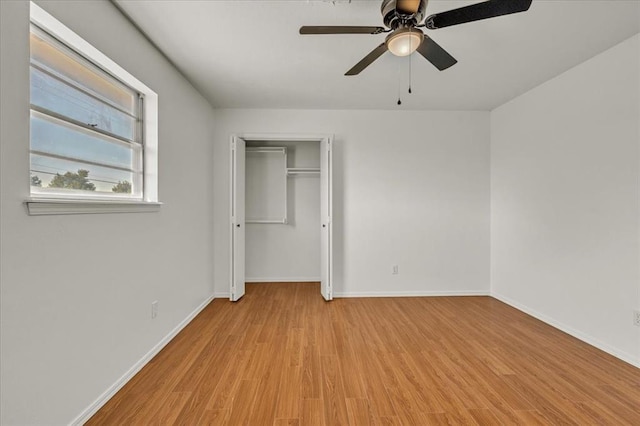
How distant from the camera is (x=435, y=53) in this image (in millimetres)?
1792

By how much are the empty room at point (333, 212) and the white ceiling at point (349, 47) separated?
0.02 meters

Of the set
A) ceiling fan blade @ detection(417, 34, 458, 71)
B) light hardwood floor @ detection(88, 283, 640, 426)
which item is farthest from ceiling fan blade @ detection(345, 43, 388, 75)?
light hardwood floor @ detection(88, 283, 640, 426)

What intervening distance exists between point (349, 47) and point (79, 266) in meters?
2.39

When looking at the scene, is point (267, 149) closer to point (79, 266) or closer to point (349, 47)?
point (349, 47)

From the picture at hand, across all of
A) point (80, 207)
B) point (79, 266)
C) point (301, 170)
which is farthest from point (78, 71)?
point (301, 170)

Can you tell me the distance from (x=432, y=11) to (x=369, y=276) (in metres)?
2.96

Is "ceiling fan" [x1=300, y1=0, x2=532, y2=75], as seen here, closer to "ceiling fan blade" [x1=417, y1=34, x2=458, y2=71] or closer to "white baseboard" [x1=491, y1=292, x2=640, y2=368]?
"ceiling fan blade" [x1=417, y1=34, x2=458, y2=71]

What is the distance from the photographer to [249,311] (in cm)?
327

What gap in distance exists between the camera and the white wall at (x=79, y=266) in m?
1.19

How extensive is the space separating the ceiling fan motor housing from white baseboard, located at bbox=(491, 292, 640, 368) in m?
2.95

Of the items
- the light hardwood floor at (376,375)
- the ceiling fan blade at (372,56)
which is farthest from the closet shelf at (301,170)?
the ceiling fan blade at (372,56)

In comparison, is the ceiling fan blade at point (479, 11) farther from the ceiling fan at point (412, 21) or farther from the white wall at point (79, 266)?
the white wall at point (79, 266)

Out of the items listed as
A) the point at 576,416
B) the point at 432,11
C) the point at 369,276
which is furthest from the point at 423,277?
the point at 432,11

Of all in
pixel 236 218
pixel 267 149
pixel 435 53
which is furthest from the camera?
pixel 267 149
